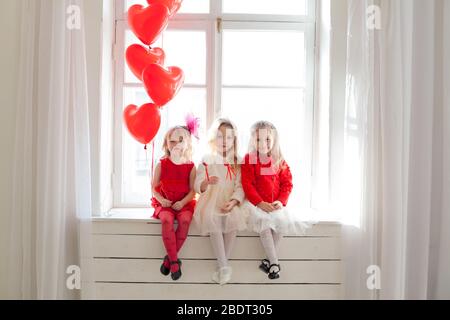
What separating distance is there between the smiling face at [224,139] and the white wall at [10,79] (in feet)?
2.03

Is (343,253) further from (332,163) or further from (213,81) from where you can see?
(213,81)

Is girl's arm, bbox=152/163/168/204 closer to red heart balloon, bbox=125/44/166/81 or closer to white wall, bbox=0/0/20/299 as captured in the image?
red heart balloon, bbox=125/44/166/81

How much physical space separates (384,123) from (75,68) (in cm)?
143

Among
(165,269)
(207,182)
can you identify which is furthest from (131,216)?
(207,182)

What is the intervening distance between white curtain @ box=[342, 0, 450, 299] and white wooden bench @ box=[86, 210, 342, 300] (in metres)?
0.14

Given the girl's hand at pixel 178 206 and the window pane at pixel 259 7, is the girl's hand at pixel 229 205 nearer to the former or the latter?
the girl's hand at pixel 178 206

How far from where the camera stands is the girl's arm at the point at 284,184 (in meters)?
2.36

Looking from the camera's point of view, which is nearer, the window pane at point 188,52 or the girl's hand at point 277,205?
the girl's hand at point 277,205

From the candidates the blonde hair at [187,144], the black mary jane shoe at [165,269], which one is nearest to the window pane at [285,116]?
the blonde hair at [187,144]

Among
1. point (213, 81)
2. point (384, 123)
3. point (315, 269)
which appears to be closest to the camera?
point (384, 123)

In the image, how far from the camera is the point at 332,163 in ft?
7.81

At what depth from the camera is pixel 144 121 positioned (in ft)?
7.59

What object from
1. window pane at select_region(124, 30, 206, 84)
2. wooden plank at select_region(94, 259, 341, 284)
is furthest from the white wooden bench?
window pane at select_region(124, 30, 206, 84)
